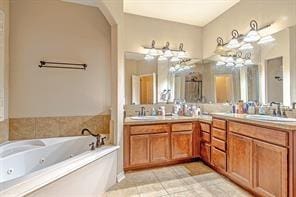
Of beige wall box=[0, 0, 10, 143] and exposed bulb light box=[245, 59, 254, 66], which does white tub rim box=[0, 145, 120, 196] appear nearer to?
beige wall box=[0, 0, 10, 143]

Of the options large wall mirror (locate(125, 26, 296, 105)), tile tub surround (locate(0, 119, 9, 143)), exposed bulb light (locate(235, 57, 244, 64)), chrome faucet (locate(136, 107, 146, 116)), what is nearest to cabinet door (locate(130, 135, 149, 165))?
chrome faucet (locate(136, 107, 146, 116))

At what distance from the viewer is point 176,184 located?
2643 millimetres

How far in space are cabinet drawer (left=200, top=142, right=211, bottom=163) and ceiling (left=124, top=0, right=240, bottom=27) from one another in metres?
2.28

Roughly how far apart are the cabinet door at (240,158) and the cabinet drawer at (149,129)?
94 centimetres

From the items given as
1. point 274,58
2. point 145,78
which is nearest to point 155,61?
point 145,78

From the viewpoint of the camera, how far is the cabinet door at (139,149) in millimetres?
2939

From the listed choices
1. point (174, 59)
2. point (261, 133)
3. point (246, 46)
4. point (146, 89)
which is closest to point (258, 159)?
point (261, 133)

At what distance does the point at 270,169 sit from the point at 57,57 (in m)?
3.12

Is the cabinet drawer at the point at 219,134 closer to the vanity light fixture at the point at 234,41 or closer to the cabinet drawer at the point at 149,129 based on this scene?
the cabinet drawer at the point at 149,129

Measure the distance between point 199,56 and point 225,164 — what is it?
2205 mm

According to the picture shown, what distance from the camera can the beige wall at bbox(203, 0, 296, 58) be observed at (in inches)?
102

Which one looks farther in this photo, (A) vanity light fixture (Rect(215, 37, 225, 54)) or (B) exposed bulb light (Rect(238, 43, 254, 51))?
(A) vanity light fixture (Rect(215, 37, 225, 54))

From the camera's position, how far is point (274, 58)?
108 inches

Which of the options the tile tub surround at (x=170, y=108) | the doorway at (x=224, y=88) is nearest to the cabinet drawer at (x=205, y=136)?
the tile tub surround at (x=170, y=108)
